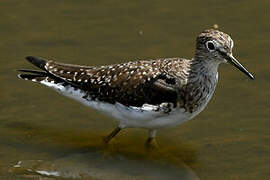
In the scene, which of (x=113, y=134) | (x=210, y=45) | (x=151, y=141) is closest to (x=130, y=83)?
(x=113, y=134)

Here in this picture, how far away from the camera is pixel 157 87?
13.0 meters

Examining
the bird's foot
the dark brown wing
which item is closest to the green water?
the bird's foot

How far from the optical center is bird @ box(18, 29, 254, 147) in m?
12.8

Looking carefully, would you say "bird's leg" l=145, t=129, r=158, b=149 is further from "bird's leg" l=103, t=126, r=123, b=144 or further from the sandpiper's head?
the sandpiper's head

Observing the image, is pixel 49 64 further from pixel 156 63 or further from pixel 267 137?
pixel 267 137

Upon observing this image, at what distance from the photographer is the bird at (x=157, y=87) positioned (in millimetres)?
12812

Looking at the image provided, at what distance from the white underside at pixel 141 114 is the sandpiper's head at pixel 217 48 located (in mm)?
893

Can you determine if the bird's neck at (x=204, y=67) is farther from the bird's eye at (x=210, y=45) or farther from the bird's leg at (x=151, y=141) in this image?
the bird's leg at (x=151, y=141)

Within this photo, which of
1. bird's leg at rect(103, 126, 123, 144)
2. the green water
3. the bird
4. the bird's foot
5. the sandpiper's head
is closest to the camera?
the sandpiper's head

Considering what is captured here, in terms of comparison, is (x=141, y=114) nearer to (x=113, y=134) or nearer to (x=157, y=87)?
(x=157, y=87)

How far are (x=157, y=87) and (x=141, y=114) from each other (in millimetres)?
505

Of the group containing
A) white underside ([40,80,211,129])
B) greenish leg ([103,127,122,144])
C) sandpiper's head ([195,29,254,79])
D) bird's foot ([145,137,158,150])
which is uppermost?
sandpiper's head ([195,29,254,79])

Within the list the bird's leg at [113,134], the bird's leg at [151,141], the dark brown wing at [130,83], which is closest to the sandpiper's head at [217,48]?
the dark brown wing at [130,83]

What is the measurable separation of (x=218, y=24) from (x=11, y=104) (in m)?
4.95
